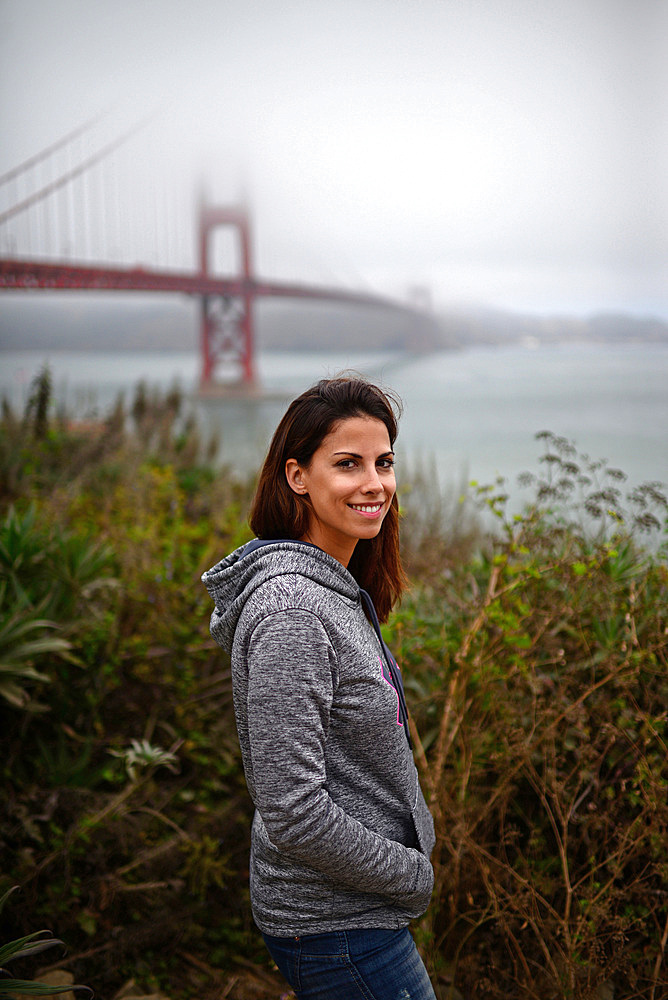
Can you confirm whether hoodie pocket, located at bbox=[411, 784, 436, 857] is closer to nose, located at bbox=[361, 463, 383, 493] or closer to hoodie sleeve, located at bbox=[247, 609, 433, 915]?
hoodie sleeve, located at bbox=[247, 609, 433, 915]

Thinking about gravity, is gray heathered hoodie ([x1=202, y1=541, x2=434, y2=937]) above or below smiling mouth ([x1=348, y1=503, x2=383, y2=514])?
below

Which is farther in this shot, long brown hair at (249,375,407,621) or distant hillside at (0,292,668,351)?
distant hillside at (0,292,668,351)

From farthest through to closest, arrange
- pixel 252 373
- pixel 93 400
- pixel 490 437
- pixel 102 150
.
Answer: pixel 102 150, pixel 252 373, pixel 490 437, pixel 93 400

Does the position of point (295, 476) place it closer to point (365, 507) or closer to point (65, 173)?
point (365, 507)

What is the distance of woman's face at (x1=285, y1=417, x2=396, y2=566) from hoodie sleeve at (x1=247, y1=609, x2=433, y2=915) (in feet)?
0.53

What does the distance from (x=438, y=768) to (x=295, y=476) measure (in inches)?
28.9

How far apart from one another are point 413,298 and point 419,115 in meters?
1.57

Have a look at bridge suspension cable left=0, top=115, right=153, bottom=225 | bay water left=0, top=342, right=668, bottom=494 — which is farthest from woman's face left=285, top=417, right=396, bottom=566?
bridge suspension cable left=0, top=115, right=153, bottom=225

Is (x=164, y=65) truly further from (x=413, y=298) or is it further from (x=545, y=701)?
(x=545, y=701)

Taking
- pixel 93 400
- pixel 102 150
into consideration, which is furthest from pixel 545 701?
pixel 102 150

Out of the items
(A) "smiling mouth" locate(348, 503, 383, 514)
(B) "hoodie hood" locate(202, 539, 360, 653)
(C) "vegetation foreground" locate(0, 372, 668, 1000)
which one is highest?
(A) "smiling mouth" locate(348, 503, 383, 514)

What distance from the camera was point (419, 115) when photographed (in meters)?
5.08

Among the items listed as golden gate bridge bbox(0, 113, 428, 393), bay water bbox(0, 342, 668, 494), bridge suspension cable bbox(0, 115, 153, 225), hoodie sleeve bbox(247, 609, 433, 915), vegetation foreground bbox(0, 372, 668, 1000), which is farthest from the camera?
bridge suspension cable bbox(0, 115, 153, 225)

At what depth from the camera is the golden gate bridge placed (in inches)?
205
